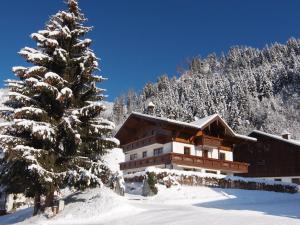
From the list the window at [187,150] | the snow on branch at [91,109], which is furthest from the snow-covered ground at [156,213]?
the window at [187,150]

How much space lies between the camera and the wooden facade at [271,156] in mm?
50312

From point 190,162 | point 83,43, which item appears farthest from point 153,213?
point 190,162

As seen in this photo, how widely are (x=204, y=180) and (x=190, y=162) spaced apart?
20.0ft

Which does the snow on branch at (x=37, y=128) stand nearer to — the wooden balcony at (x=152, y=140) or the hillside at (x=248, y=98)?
the wooden balcony at (x=152, y=140)

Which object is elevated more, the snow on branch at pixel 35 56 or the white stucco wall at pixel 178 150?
the snow on branch at pixel 35 56

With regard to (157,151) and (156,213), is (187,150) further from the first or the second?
(156,213)

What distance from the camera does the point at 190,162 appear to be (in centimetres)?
4000

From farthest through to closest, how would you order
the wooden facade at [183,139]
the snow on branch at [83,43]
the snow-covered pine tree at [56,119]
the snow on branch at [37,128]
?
the wooden facade at [183,139] → the snow on branch at [83,43] → the snow-covered pine tree at [56,119] → the snow on branch at [37,128]

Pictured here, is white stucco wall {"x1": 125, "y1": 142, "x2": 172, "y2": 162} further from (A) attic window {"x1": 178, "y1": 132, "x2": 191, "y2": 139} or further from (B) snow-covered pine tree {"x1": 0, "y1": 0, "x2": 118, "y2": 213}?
(B) snow-covered pine tree {"x1": 0, "y1": 0, "x2": 118, "y2": 213}

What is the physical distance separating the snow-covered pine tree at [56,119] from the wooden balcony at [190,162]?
54.2 ft

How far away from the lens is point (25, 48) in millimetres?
23016

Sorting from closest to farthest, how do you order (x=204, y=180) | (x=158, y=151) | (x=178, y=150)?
(x=204, y=180) → (x=178, y=150) → (x=158, y=151)

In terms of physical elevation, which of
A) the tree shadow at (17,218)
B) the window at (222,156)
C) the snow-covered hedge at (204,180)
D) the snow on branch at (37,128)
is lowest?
the tree shadow at (17,218)

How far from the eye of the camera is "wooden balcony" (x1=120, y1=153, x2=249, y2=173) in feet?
127
